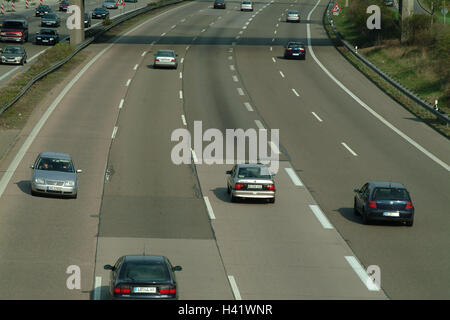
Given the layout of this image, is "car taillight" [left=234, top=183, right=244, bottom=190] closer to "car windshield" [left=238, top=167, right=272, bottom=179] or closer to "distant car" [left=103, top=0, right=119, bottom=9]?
"car windshield" [left=238, top=167, right=272, bottom=179]

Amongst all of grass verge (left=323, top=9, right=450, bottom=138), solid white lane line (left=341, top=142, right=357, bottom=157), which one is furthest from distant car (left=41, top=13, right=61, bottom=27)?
solid white lane line (left=341, top=142, right=357, bottom=157)

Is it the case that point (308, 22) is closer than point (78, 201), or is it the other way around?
point (78, 201)

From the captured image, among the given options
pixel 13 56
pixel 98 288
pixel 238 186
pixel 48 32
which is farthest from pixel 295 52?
pixel 98 288

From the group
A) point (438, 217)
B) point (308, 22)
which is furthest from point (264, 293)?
point (308, 22)

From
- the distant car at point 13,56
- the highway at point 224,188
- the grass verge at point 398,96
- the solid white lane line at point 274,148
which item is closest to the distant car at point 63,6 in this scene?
the highway at point 224,188

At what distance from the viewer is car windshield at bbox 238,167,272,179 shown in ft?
103

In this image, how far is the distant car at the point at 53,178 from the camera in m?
30.2

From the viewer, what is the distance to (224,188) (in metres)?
34.4

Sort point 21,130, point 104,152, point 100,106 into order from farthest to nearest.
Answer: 1. point 100,106
2. point 21,130
3. point 104,152

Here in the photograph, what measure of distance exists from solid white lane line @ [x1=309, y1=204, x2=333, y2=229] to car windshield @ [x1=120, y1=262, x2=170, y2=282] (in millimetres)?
11403

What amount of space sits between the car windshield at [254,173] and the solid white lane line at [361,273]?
726 cm

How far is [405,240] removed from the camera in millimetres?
26953
